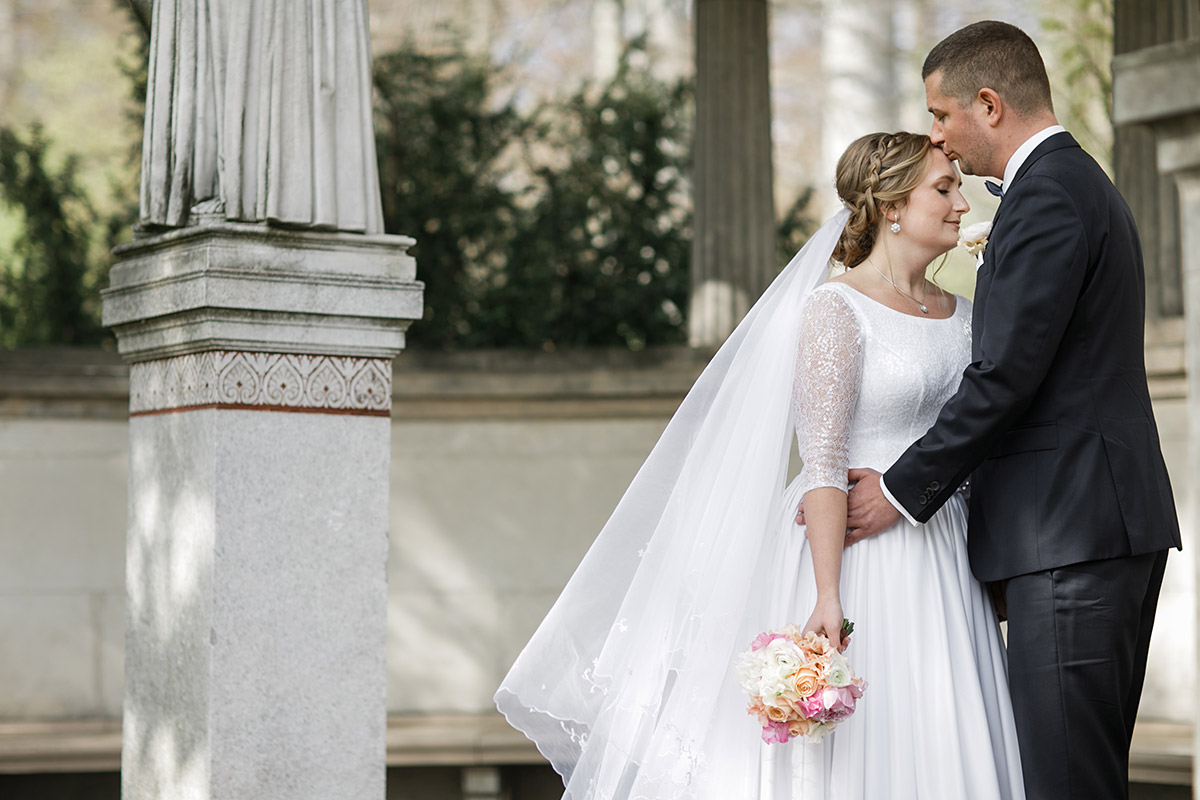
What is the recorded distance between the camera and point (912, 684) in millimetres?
3143

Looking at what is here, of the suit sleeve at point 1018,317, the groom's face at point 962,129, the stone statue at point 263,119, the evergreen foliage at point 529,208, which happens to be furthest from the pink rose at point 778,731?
the evergreen foliage at point 529,208

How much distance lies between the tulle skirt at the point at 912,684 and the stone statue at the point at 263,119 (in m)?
1.66

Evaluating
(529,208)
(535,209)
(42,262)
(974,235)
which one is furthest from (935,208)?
(42,262)

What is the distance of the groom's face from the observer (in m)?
3.13

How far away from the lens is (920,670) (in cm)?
314

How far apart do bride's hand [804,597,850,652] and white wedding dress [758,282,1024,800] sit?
0.14m

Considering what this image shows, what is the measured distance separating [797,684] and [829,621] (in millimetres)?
262

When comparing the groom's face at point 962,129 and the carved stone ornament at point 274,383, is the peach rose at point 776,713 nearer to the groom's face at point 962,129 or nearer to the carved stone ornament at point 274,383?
the groom's face at point 962,129

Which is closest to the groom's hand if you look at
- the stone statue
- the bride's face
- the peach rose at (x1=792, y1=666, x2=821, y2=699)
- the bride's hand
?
the bride's hand

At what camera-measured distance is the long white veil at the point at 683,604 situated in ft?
10.8

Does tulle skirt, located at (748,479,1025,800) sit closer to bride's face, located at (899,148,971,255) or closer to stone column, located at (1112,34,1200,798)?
bride's face, located at (899,148,971,255)

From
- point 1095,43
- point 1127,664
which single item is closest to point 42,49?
point 1095,43

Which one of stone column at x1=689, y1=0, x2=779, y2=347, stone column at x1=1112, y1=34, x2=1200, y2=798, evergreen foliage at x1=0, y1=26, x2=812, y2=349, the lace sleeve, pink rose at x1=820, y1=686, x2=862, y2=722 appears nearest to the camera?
stone column at x1=1112, y1=34, x2=1200, y2=798

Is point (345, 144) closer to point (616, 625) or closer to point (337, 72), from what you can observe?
point (337, 72)
